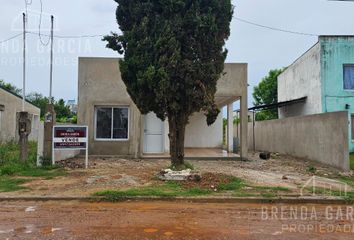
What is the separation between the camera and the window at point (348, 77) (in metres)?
20.2

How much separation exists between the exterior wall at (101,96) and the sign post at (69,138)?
124 inches

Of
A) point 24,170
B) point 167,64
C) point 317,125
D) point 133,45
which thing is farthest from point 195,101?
point 317,125

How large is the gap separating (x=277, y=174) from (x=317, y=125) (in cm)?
447

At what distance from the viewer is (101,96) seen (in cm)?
1556

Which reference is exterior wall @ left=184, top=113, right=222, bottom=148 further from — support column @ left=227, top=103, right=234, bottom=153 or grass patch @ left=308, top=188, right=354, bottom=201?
grass patch @ left=308, top=188, right=354, bottom=201

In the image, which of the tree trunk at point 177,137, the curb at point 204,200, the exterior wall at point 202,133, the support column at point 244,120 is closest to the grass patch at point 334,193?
the curb at point 204,200

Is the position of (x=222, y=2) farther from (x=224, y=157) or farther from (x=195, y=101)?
(x=224, y=157)

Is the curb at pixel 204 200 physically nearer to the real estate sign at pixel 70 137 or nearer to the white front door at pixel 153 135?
the real estate sign at pixel 70 137

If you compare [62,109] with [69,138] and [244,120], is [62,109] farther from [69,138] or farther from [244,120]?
[69,138]

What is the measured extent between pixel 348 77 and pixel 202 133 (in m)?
9.45

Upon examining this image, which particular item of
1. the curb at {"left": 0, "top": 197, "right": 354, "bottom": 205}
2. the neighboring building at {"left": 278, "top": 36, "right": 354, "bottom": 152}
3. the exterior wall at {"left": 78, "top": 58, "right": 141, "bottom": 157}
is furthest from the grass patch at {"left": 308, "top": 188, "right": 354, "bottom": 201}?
the neighboring building at {"left": 278, "top": 36, "right": 354, "bottom": 152}

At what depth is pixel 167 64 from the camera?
920cm

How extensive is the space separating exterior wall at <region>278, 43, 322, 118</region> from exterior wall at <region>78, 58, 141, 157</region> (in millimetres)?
11790

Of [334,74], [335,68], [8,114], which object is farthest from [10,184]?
[335,68]
